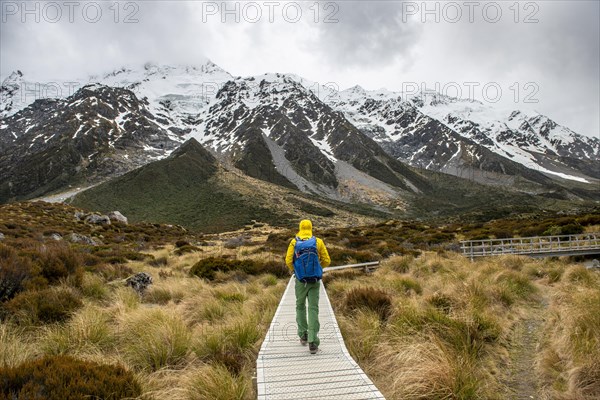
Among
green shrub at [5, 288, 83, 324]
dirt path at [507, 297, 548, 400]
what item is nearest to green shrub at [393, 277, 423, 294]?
dirt path at [507, 297, 548, 400]

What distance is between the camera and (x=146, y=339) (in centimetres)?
546

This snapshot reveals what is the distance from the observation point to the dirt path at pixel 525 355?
4.60 meters

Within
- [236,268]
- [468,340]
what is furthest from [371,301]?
[236,268]

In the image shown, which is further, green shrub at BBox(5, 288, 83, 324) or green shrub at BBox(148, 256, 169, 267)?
green shrub at BBox(148, 256, 169, 267)

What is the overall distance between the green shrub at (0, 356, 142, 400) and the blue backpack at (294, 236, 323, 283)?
258cm

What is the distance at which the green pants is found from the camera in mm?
5477

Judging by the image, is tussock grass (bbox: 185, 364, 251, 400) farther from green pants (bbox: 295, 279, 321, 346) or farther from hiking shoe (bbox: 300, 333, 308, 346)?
hiking shoe (bbox: 300, 333, 308, 346)

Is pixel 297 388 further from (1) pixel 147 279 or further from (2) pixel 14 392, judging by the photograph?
(1) pixel 147 279

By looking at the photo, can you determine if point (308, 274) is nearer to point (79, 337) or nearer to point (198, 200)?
point (79, 337)

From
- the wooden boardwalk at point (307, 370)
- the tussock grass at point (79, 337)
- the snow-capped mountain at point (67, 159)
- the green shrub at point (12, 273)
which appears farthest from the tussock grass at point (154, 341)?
the snow-capped mountain at point (67, 159)

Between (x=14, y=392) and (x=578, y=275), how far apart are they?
12.5 m

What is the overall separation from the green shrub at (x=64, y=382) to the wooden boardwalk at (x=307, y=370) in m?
1.39

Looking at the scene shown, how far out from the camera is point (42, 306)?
21.7ft

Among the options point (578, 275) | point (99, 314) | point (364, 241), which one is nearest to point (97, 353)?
point (99, 314)
